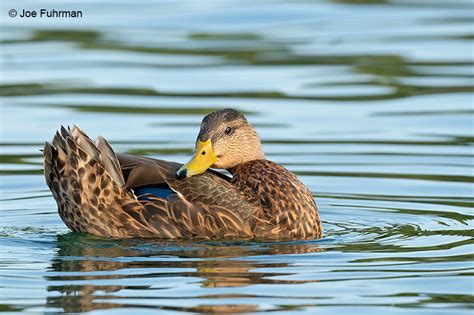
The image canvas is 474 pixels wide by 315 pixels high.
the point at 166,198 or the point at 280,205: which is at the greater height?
the point at 166,198

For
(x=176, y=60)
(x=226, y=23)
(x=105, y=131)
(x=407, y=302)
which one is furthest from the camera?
(x=226, y=23)

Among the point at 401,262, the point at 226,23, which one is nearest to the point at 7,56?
the point at 226,23

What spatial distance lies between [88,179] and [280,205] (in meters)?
1.54

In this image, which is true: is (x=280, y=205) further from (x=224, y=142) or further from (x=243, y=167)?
(x=224, y=142)

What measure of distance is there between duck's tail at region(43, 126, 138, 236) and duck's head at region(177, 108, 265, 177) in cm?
66

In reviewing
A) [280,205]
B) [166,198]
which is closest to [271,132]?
[280,205]

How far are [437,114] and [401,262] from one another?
6.97 m

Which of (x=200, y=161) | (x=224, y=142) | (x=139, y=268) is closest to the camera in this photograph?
(x=139, y=268)

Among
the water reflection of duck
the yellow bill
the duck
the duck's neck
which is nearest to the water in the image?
the water reflection of duck

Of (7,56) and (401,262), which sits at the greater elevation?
(7,56)

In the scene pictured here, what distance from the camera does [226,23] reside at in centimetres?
2375

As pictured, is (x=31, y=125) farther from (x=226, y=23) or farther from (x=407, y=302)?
(x=407, y=302)

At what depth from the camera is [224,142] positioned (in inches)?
492

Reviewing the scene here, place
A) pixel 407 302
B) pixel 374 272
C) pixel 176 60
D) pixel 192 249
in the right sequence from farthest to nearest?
pixel 176 60 → pixel 192 249 → pixel 374 272 → pixel 407 302
